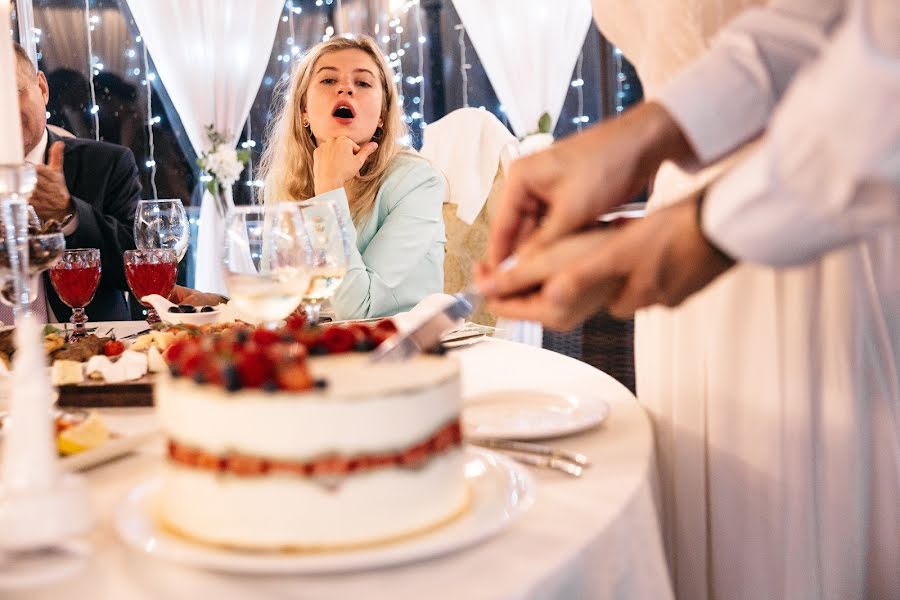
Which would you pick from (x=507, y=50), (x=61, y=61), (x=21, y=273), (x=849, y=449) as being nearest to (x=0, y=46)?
(x=21, y=273)

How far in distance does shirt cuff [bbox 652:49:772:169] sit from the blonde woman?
1723 mm

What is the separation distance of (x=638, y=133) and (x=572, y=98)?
6.33 m

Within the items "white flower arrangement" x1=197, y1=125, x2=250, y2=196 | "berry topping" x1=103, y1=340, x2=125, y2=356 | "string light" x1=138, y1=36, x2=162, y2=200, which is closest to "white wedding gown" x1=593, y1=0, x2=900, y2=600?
"berry topping" x1=103, y1=340, x2=125, y2=356

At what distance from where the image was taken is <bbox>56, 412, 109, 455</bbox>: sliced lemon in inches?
40.1

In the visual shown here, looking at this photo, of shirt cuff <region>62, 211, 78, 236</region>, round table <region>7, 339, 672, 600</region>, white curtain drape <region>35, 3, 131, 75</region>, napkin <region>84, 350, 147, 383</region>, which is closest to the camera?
round table <region>7, 339, 672, 600</region>

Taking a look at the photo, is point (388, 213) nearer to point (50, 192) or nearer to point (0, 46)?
point (50, 192)

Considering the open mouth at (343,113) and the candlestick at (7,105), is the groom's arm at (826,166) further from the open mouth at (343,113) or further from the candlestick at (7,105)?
the open mouth at (343,113)

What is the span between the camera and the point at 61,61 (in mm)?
6055

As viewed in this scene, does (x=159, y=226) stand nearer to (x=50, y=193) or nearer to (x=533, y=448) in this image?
(x=50, y=193)

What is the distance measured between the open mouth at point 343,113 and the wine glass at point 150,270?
3.52 feet

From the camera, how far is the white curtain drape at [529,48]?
694 centimetres

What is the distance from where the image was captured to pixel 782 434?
121cm

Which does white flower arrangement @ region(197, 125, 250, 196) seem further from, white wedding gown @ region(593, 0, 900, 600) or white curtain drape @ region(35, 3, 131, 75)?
white wedding gown @ region(593, 0, 900, 600)

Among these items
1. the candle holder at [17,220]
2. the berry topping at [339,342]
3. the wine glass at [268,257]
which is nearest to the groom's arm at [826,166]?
the berry topping at [339,342]
